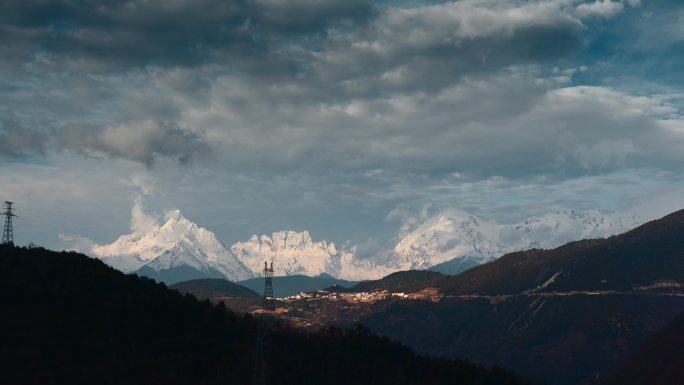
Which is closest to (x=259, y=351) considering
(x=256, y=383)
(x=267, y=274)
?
(x=256, y=383)

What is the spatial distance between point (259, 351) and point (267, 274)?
1297 inches

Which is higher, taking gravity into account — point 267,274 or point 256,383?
point 267,274

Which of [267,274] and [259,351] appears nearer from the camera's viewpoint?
[259,351]

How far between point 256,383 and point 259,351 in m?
6.77

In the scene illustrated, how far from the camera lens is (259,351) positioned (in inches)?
6599

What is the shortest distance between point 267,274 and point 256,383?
117 feet

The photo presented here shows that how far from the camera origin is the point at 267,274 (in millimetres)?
198000

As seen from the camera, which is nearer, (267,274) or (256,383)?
(256,383)

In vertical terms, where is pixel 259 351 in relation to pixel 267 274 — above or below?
below

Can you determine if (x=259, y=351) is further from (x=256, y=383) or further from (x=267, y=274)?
(x=267, y=274)

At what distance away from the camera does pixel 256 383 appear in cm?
16825
